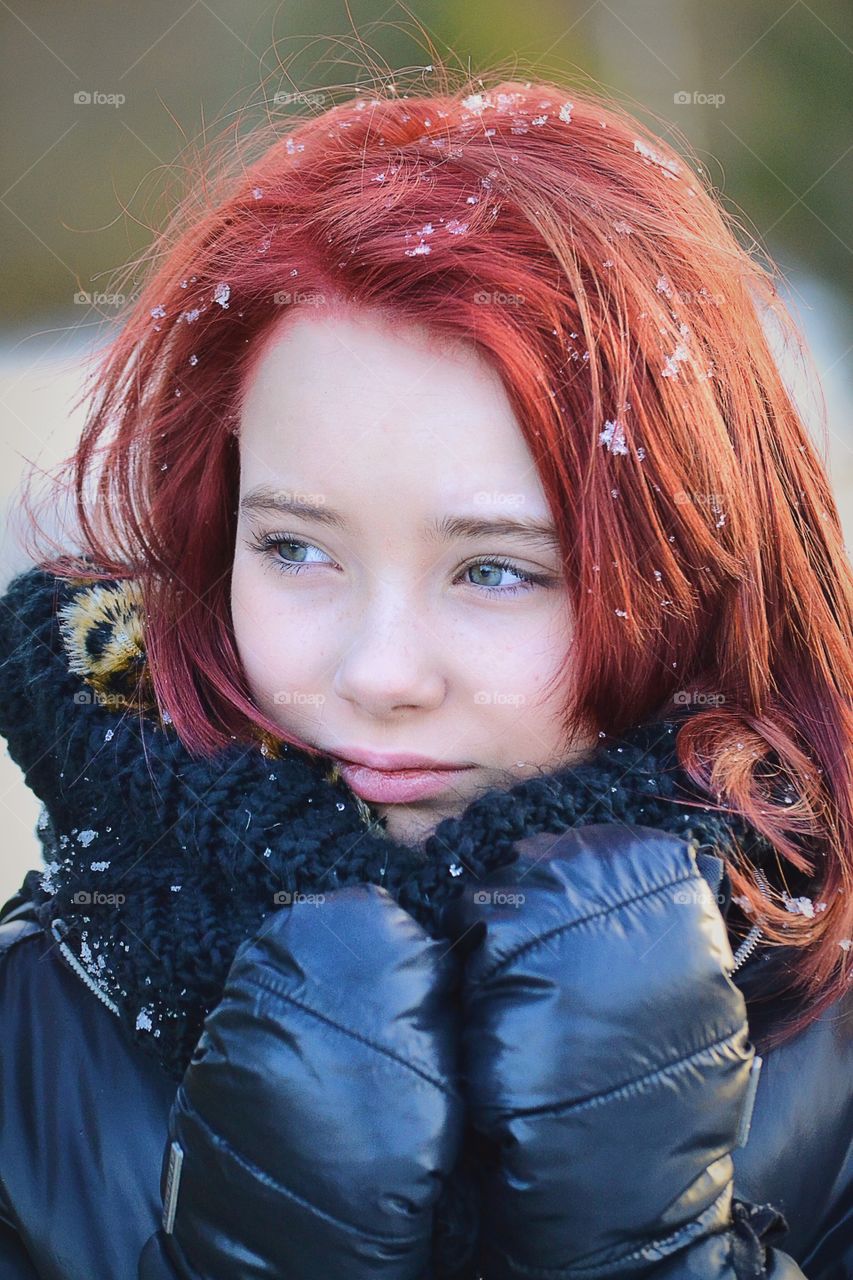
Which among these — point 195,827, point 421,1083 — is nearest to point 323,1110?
point 421,1083

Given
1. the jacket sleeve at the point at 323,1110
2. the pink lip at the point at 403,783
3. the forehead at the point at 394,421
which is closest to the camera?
the jacket sleeve at the point at 323,1110

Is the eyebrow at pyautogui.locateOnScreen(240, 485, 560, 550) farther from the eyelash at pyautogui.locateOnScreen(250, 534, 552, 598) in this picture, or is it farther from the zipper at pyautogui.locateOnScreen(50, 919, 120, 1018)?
the zipper at pyautogui.locateOnScreen(50, 919, 120, 1018)

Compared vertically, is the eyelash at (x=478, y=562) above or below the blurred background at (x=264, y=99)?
below

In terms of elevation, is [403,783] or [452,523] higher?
[452,523]

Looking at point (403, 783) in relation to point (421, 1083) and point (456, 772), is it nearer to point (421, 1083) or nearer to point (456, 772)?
point (456, 772)

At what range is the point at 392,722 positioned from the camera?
1.15m

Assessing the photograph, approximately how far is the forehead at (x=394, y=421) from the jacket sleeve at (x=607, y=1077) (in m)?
0.37

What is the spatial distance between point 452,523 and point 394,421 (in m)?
0.11

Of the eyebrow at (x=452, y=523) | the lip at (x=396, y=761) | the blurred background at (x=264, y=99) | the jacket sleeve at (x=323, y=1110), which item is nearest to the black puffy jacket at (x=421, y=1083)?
the jacket sleeve at (x=323, y=1110)

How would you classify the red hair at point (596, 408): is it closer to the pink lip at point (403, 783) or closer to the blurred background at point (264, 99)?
the pink lip at point (403, 783)

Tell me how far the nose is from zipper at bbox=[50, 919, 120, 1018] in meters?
0.42

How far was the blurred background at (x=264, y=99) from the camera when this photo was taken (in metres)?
2.09

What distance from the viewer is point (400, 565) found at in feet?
3.64

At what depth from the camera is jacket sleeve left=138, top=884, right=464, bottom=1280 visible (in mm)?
884
